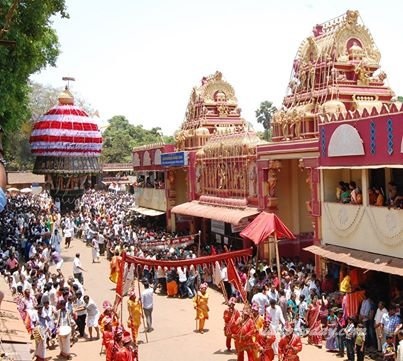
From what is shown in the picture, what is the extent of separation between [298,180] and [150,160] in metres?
12.0

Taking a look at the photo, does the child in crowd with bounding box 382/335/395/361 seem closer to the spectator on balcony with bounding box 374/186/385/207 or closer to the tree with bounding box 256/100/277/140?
the spectator on balcony with bounding box 374/186/385/207

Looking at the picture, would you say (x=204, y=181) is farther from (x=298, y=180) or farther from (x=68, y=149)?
(x=68, y=149)

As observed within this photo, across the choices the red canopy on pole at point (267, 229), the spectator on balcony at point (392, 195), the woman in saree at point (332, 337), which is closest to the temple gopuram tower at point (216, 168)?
the red canopy on pole at point (267, 229)

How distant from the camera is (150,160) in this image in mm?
29516

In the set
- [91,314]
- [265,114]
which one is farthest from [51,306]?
[265,114]

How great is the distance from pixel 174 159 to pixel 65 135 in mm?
9389

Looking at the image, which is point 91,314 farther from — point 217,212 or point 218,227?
point 218,227

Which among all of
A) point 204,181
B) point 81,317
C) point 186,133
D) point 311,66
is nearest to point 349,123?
point 311,66

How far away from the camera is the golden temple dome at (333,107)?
16.3 metres

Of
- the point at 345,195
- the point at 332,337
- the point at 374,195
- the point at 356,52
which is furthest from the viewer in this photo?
the point at 356,52

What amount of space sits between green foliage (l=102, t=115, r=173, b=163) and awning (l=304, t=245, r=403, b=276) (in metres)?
50.1

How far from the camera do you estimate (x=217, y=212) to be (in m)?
20.8

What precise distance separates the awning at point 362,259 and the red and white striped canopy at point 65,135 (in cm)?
737

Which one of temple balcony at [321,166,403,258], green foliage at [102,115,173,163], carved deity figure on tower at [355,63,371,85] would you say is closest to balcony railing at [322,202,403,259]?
temple balcony at [321,166,403,258]
